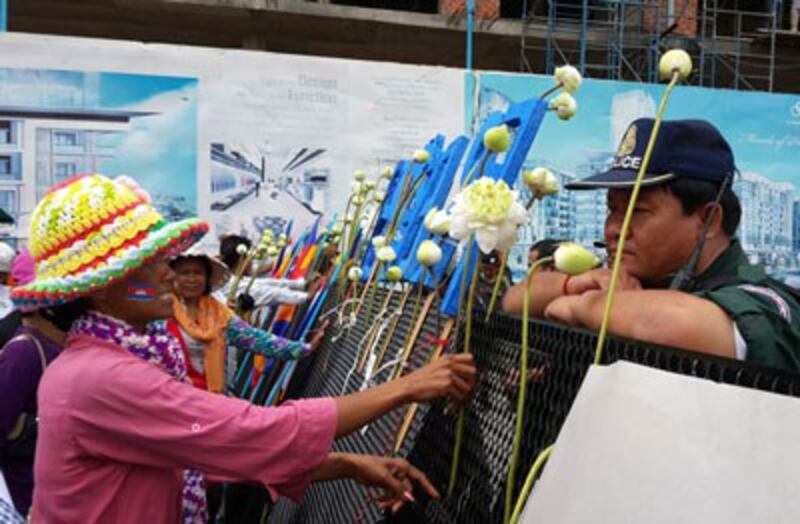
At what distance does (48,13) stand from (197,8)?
2581 millimetres

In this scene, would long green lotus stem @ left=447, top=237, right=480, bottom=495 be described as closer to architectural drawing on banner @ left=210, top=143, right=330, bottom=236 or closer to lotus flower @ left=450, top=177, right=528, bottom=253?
lotus flower @ left=450, top=177, right=528, bottom=253

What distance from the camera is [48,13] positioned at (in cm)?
1241

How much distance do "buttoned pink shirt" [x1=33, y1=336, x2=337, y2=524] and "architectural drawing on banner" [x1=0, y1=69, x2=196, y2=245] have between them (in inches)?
270

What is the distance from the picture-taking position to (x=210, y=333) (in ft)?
12.3

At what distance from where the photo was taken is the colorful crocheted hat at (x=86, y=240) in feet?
5.43

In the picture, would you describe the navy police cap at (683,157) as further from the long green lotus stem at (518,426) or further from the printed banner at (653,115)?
the printed banner at (653,115)

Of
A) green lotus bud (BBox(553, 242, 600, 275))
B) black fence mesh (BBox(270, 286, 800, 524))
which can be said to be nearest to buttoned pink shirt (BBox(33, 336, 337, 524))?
black fence mesh (BBox(270, 286, 800, 524))

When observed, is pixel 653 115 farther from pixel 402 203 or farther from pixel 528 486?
pixel 528 486

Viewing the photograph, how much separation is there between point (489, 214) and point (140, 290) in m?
0.95

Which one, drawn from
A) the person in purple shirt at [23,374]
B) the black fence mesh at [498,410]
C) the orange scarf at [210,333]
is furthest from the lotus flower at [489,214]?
the orange scarf at [210,333]

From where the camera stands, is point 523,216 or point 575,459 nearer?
point 575,459

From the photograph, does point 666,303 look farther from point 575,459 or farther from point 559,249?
point 575,459

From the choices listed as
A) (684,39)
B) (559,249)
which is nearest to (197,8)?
(684,39)

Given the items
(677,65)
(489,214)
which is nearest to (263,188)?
(489,214)
